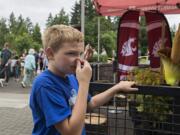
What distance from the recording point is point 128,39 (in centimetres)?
634

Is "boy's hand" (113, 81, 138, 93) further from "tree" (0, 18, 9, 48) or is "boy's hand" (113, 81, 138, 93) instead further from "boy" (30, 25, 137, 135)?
"tree" (0, 18, 9, 48)

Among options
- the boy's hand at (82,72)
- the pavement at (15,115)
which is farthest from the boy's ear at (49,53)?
the pavement at (15,115)

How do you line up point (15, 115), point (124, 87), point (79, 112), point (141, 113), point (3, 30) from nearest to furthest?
point (79, 112) → point (124, 87) → point (141, 113) → point (15, 115) → point (3, 30)

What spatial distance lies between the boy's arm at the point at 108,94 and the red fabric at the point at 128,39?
3625 millimetres

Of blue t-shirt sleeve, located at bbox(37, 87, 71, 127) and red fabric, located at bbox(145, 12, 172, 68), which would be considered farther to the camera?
red fabric, located at bbox(145, 12, 172, 68)

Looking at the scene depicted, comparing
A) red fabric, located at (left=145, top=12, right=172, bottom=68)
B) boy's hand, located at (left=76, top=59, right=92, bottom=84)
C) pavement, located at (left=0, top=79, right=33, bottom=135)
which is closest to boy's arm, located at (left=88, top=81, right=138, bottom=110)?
boy's hand, located at (left=76, top=59, right=92, bottom=84)

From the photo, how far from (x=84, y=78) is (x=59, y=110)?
0.21 meters

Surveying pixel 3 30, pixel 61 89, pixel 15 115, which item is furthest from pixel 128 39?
pixel 3 30

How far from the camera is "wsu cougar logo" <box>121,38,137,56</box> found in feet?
20.7

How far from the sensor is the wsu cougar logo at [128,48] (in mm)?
6316

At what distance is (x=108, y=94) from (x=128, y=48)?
3869 millimetres

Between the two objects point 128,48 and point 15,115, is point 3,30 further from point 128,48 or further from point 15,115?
point 128,48

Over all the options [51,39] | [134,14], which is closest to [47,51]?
[51,39]

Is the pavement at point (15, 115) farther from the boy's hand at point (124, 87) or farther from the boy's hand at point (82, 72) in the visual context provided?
the boy's hand at point (82, 72)
